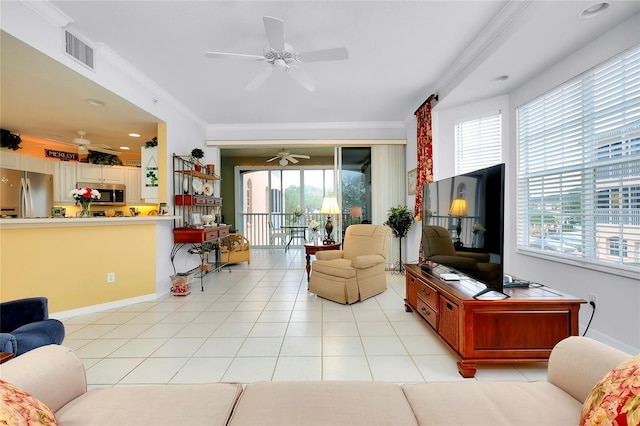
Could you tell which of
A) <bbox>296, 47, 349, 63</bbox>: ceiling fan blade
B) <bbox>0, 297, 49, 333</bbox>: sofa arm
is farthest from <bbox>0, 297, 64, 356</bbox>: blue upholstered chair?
<bbox>296, 47, 349, 63</bbox>: ceiling fan blade

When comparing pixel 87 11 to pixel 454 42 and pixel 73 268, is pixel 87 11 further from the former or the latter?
pixel 454 42

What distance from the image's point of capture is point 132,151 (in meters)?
6.00

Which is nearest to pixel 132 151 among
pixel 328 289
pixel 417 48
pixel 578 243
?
pixel 328 289

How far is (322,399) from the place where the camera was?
0.98 m

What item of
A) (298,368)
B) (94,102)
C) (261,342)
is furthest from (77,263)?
(298,368)

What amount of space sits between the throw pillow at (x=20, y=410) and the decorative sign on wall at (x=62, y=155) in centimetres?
650

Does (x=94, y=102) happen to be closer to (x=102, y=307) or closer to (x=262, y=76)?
(x=262, y=76)

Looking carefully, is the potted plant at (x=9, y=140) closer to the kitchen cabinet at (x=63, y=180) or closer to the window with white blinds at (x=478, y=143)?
the kitchen cabinet at (x=63, y=180)

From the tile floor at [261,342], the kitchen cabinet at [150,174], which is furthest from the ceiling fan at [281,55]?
the tile floor at [261,342]

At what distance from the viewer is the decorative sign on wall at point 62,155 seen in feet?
17.0

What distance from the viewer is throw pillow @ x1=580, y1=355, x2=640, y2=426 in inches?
24.7

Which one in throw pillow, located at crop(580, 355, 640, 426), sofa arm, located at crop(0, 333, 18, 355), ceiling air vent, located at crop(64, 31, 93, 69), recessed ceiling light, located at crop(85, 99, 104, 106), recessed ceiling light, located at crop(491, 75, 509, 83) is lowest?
sofa arm, located at crop(0, 333, 18, 355)

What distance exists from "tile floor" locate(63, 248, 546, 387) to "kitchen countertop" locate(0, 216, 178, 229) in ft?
3.35

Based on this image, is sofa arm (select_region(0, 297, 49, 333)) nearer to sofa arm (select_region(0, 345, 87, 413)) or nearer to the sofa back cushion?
sofa arm (select_region(0, 345, 87, 413))
